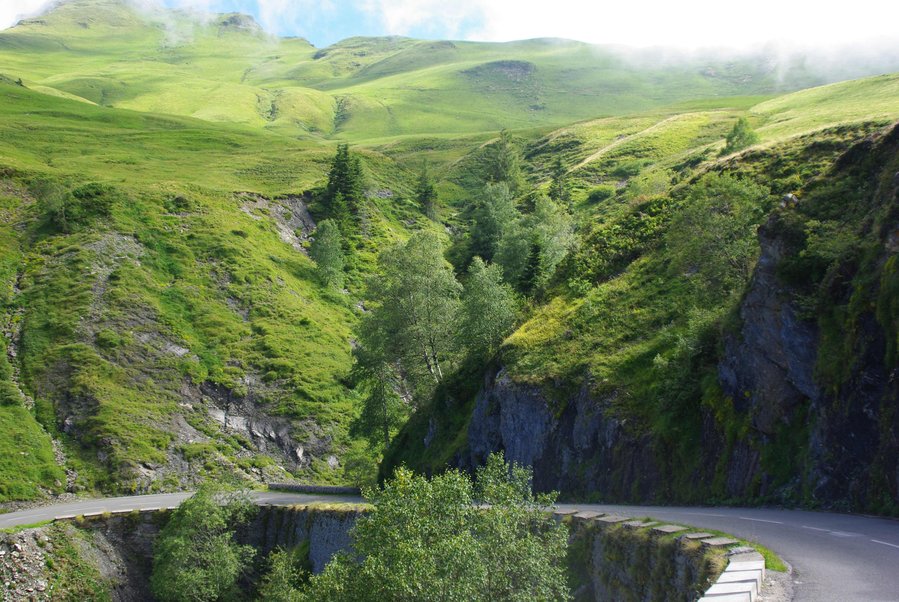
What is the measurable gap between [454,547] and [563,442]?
634 inches

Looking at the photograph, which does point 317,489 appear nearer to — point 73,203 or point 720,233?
point 720,233

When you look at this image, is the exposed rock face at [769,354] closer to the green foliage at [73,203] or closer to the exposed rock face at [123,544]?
the exposed rock face at [123,544]

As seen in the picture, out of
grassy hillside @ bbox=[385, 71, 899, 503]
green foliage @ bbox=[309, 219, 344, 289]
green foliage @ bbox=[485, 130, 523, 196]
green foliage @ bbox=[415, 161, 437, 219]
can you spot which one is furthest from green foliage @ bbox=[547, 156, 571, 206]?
grassy hillside @ bbox=[385, 71, 899, 503]

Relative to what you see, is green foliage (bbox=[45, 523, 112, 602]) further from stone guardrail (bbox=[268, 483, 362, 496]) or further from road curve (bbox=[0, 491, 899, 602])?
road curve (bbox=[0, 491, 899, 602])

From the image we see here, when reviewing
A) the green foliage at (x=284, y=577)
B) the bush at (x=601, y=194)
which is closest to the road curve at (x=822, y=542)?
the green foliage at (x=284, y=577)

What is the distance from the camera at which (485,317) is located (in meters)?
46.9

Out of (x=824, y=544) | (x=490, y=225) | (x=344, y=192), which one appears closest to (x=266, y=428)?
(x=490, y=225)

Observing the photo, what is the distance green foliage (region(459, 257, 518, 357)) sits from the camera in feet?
150

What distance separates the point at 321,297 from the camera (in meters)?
86.7

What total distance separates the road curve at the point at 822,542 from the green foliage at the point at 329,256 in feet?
221

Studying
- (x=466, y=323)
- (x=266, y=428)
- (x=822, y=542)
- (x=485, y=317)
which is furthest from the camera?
(x=266, y=428)

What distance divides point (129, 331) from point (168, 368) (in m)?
5.63

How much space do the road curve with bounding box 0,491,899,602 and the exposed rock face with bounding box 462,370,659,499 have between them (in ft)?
9.12

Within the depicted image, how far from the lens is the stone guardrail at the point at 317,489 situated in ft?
157
